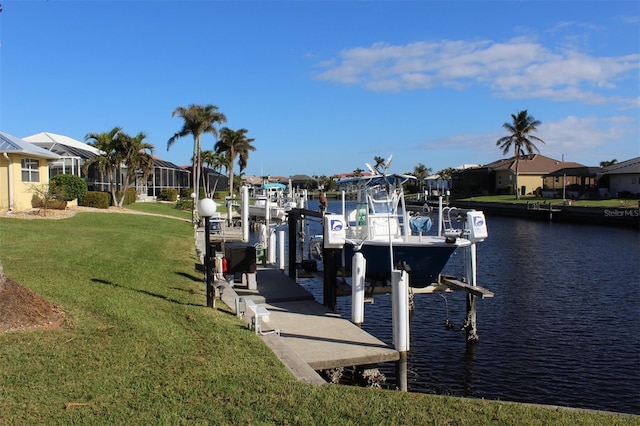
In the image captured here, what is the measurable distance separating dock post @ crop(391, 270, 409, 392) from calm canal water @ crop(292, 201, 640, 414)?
190 cm

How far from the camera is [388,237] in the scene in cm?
1595

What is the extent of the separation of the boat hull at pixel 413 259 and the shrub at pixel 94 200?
25.6 metres

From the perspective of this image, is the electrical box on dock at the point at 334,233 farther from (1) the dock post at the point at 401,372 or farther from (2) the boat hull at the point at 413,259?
(1) the dock post at the point at 401,372

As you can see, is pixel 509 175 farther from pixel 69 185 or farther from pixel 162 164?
pixel 69 185

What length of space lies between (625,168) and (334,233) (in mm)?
61393

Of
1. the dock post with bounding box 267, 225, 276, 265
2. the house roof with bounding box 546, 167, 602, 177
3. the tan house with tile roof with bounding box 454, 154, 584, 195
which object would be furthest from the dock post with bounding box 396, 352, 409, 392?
the tan house with tile roof with bounding box 454, 154, 584, 195

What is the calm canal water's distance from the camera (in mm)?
12305

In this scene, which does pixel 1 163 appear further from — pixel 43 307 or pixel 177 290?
pixel 43 307

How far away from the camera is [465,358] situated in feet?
46.4

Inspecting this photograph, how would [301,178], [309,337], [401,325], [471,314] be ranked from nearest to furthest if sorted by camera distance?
[401,325], [309,337], [471,314], [301,178]

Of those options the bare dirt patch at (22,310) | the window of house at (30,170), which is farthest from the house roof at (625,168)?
the bare dirt patch at (22,310)

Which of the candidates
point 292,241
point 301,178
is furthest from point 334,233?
point 301,178

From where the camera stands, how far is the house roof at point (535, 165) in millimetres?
81125

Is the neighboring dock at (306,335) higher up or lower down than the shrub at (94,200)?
lower down
